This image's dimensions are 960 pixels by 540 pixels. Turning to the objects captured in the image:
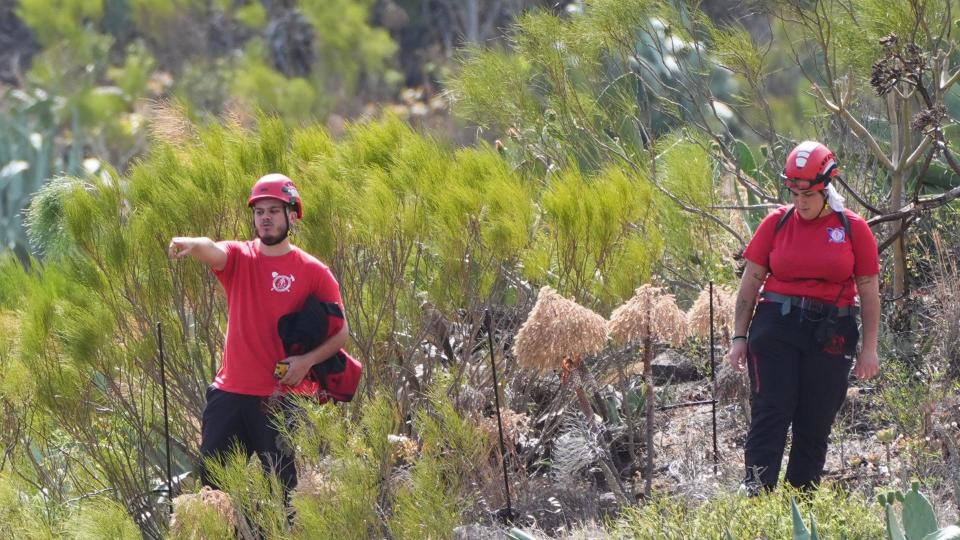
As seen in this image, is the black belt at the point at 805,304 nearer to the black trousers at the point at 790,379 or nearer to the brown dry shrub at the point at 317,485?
the black trousers at the point at 790,379

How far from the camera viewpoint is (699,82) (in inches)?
279

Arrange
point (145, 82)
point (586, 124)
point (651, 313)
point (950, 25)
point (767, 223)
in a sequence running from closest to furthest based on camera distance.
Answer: point (767, 223) < point (651, 313) < point (950, 25) < point (586, 124) < point (145, 82)

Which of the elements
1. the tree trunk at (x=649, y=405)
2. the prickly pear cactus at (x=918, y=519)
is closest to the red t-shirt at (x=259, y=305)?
the tree trunk at (x=649, y=405)

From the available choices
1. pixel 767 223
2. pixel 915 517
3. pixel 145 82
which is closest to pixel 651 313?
pixel 767 223

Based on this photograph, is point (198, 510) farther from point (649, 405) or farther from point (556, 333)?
point (649, 405)

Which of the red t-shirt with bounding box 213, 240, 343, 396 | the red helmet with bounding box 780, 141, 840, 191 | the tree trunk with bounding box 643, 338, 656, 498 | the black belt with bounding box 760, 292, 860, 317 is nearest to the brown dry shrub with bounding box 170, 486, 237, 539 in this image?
the red t-shirt with bounding box 213, 240, 343, 396

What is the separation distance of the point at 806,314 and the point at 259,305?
1776 millimetres

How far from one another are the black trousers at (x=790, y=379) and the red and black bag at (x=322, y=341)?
1.34 m

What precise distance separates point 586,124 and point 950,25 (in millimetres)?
1678

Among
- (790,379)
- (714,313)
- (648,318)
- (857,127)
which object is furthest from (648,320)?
(857,127)

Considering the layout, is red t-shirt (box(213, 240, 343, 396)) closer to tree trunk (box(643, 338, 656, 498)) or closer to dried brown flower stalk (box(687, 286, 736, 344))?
tree trunk (box(643, 338, 656, 498))

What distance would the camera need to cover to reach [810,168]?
181 inches

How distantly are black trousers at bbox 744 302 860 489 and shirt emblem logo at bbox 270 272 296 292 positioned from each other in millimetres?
1526

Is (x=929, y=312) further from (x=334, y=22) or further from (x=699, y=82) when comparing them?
(x=334, y=22)
